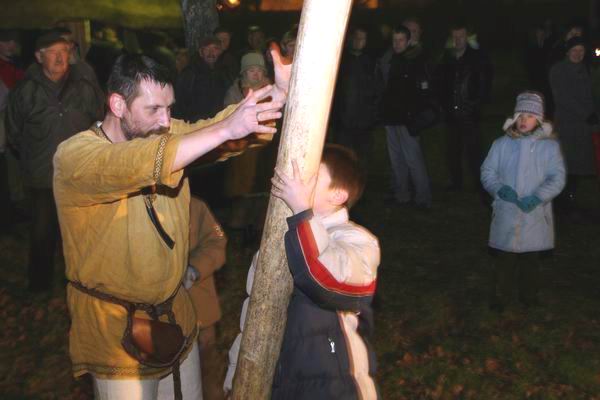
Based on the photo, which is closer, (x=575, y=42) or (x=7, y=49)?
(x=575, y=42)

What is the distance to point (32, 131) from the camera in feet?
23.1

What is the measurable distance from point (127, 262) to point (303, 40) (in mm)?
1205

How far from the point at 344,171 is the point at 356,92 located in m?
6.74

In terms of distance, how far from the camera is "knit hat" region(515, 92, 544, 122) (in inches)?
239

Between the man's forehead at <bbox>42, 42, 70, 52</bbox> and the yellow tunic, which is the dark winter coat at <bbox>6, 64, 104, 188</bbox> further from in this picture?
the yellow tunic

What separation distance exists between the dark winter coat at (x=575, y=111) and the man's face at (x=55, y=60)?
5.60m

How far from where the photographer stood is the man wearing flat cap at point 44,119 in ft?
22.9

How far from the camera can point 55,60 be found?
272 inches

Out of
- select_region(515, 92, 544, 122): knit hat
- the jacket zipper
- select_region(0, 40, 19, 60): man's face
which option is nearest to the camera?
the jacket zipper

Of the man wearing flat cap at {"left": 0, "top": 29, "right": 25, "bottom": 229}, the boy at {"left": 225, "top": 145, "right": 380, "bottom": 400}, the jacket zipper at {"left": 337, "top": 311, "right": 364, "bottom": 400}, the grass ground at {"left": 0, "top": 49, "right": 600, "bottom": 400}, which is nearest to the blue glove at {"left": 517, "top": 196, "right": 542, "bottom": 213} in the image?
the grass ground at {"left": 0, "top": 49, "right": 600, "bottom": 400}

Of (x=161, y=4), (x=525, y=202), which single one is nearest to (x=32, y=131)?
(x=525, y=202)

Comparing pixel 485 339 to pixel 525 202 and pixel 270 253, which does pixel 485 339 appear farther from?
pixel 270 253

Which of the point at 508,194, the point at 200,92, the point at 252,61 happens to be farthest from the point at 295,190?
the point at 200,92

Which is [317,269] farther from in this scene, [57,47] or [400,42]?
[400,42]
